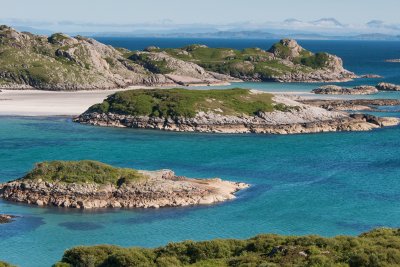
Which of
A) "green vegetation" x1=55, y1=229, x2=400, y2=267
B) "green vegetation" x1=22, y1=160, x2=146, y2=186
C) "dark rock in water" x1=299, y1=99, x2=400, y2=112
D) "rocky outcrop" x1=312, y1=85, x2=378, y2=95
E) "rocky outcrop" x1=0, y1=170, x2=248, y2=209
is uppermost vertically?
"green vegetation" x1=55, y1=229, x2=400, y2=267

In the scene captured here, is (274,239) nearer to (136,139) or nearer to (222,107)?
(136,139)

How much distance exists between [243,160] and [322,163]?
10.5 metres

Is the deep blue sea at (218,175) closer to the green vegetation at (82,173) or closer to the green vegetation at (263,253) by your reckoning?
the green vegetation at (82,173)

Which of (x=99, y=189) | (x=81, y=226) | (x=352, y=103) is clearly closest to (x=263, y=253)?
(x=81, y=226)

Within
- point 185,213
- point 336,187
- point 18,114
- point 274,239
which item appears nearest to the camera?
point 274,239

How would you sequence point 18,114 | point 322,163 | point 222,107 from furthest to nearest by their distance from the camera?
1. point 18,114
2. point 222,107
3. point 322,163

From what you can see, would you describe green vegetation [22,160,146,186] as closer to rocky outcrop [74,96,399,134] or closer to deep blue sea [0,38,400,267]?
deep blue sea [0,38,400,267]

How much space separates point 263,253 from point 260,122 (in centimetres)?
8279

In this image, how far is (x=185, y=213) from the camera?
65500 millimetres

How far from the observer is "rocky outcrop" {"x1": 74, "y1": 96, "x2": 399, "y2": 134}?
121250mm

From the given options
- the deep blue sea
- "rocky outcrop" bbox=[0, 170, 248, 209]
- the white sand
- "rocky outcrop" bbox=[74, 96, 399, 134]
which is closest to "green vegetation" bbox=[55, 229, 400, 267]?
the deep blue sea

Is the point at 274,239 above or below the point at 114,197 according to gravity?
above

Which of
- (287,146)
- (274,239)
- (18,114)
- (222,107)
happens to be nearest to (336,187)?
(287,146)

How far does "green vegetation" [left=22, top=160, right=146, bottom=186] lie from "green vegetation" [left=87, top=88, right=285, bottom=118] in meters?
52.8
